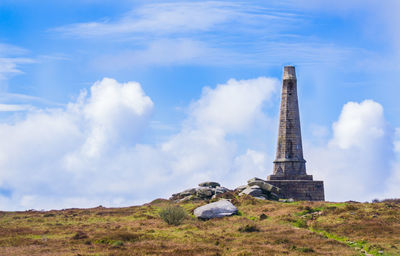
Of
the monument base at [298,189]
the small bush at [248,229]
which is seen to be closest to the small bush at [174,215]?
the small bush at [248,229]

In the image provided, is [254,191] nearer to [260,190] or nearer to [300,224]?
[260,190]

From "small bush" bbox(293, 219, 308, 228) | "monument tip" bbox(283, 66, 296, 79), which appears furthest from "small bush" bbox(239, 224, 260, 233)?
"monument tip" bbox(283, 66, 296, 79)

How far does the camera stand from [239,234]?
107 ft

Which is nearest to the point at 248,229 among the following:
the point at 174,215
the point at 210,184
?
the point at 174,215

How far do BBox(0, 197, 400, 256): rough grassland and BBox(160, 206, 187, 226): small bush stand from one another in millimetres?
701

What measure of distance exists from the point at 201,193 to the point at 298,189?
11814mm

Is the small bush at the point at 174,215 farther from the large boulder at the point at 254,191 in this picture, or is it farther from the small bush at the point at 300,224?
the large boulder at the point at 254,191

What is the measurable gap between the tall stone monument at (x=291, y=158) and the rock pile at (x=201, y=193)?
6639mm

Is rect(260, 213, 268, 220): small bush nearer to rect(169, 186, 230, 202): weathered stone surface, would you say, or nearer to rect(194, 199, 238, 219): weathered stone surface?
rect(194, 199, 238, 219): weathered stone surface

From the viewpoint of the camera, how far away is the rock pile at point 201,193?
57.7 meters

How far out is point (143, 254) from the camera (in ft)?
82.9

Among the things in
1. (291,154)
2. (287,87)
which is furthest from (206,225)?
(287,87)

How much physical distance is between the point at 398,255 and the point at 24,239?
962 inches

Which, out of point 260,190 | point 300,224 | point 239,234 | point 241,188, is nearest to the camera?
point 239,234
